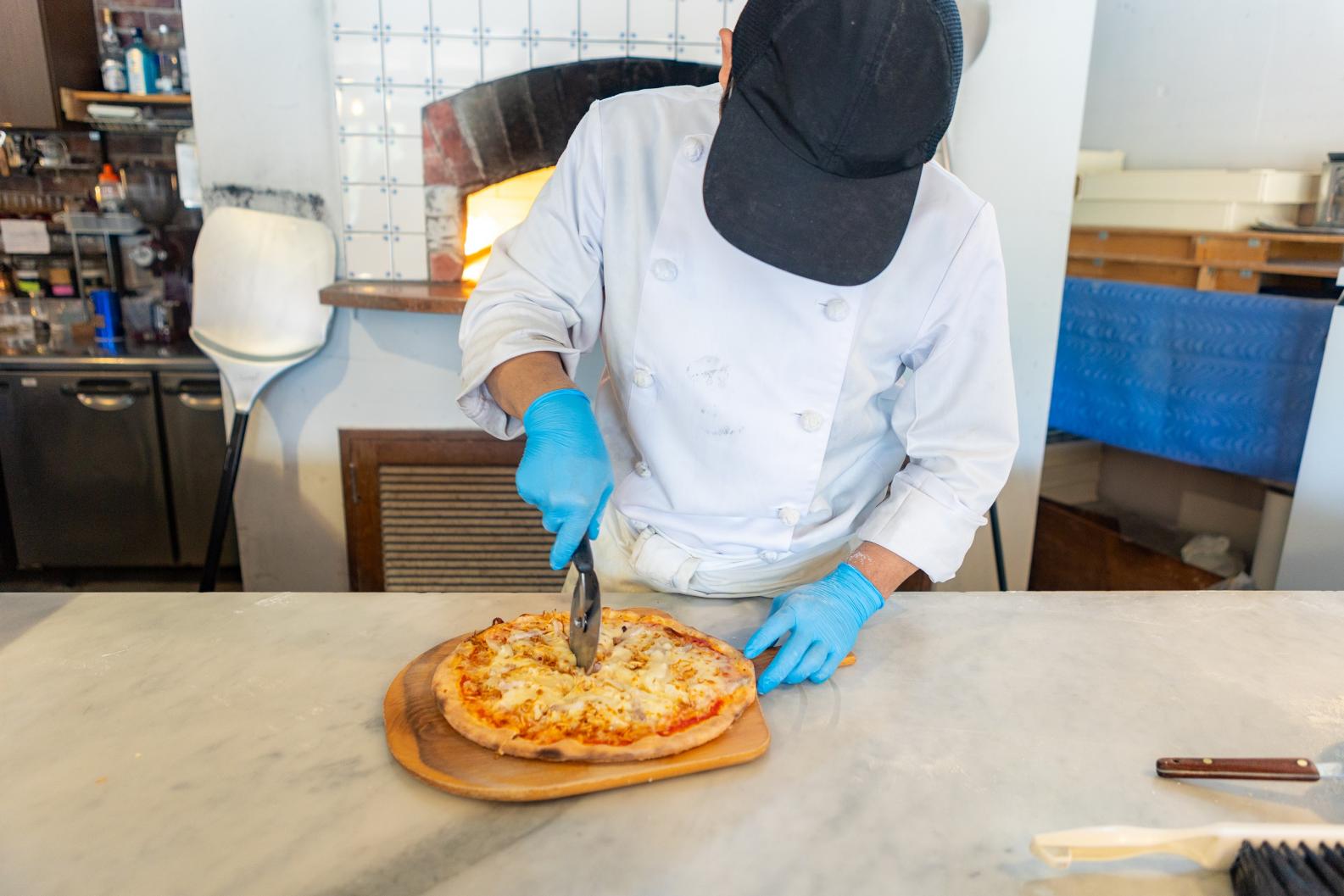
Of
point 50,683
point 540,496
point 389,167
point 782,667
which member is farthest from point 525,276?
point 389,167

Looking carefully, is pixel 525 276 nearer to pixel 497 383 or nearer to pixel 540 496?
pixel 497 383

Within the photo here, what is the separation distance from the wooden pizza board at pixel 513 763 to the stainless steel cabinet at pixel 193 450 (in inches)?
110

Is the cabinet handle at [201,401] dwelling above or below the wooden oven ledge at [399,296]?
below

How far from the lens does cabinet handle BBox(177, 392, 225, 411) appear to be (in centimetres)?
345

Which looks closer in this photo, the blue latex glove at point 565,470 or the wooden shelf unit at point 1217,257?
the blue latex glove at point 565,470

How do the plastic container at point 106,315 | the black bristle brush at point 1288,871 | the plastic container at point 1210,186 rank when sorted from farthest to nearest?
the plastic container at point 106,315
the plastic container at point 1210,186
the black bristle brush at point 1288,871

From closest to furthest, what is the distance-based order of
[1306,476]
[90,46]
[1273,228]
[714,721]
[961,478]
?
[714,721] → [961,478] → [1306,476] → [1273,228] → [90,46]

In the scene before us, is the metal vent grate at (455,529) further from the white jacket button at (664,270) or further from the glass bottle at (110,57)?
the glass bottle at (110,57)

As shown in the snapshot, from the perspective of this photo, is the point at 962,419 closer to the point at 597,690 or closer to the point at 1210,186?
the point at 597,690

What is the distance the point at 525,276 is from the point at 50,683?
82cm

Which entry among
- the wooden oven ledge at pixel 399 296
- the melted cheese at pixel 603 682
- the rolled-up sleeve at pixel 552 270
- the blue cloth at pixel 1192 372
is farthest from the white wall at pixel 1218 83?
the melted cheese at pixel 603 682

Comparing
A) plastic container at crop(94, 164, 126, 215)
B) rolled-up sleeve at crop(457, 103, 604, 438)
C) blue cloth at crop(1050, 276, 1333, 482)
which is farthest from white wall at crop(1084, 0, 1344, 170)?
plastic container at crop(94, 164, 126, 215)

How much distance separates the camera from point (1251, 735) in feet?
3.60

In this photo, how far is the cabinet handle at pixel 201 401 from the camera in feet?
11.3
